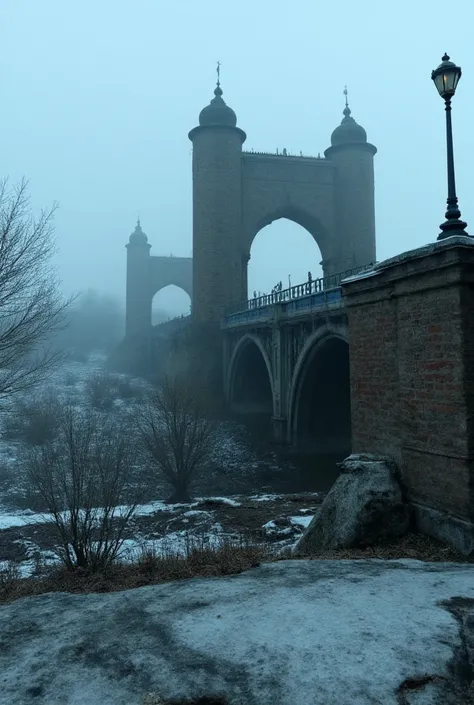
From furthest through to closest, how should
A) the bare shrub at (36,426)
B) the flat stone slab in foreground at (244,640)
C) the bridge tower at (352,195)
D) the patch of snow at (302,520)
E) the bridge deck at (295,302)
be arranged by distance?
the bridge tower at (352,195) < the bare shrub at (36,426) < the bridge deck at (295,302) < the patch of snow at (302,520) < the flat stone slab in foreground at (244,640)

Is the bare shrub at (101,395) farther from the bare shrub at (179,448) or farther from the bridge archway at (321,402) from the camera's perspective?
the bare shrub at (179,448)

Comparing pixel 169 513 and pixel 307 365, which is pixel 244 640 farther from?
pixel 307 365

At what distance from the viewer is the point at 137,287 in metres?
62.0

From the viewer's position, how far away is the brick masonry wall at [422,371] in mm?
5277

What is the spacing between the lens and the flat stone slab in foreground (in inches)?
113

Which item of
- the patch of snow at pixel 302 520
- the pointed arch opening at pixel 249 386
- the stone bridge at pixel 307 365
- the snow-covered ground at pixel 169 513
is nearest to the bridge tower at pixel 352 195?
the pointed arch opening at pixel 249 386

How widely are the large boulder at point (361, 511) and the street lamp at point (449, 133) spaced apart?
2.87m

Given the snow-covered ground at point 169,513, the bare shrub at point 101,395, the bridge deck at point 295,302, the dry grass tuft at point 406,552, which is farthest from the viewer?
the bare shrub at point 101,395

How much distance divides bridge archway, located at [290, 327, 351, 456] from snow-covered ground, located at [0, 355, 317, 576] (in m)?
2.01

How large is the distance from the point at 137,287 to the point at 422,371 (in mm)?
58314

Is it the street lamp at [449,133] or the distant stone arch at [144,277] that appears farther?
the distant stone arch at [144,277]

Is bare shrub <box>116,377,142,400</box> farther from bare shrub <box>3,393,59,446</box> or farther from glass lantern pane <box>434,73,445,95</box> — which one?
glass lantern pane <box>434,73,445,95</box>

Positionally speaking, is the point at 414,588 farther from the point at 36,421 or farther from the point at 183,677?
the point at 36,421

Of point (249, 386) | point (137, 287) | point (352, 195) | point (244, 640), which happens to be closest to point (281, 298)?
point (249, 386)
